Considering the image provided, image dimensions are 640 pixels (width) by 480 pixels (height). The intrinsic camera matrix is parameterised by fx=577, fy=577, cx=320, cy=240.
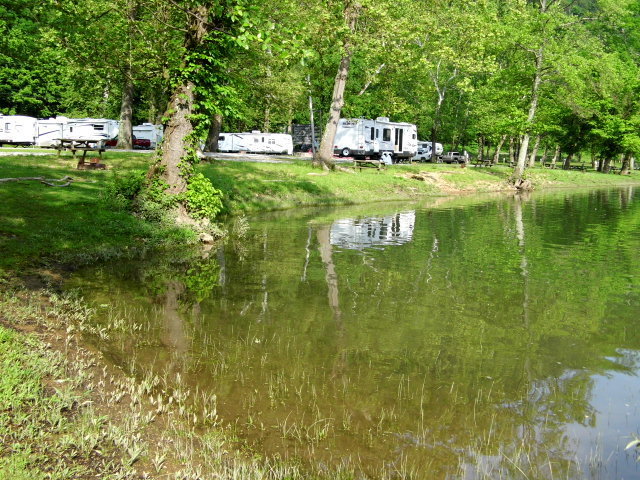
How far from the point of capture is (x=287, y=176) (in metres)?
32.3

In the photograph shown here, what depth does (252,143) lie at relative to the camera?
5625cm

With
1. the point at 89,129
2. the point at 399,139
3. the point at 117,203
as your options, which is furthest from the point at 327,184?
the point at 89,129

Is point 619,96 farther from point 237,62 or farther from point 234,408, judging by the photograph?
point 234,408

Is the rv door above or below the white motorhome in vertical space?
above

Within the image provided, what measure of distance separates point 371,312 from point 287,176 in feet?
72.6

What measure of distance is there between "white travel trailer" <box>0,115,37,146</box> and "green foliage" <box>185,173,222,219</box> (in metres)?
34.9

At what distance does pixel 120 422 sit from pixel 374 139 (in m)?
47.4

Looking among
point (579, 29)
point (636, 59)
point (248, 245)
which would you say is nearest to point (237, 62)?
point (248, 245)

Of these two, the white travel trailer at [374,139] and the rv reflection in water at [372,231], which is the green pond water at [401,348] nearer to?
the rv reflection in water at [372,231]

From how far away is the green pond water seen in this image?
20.2 ft

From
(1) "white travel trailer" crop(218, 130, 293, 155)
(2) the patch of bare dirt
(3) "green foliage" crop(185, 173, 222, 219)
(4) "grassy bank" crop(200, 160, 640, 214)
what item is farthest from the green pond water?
(1) "white travel trailer" crop(218, 130, 293, 155)

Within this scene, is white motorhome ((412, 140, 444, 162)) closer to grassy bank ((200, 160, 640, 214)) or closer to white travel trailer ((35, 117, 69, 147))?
grassy bank ((200, 160, 640, 214))

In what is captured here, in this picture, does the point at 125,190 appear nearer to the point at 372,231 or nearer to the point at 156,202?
the point at 156,202

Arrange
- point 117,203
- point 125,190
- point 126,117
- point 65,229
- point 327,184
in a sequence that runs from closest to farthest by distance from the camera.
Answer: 1. point 65,229
2. point 117,203
3. point 125,190
4. point 327,184
5. point 126,117
